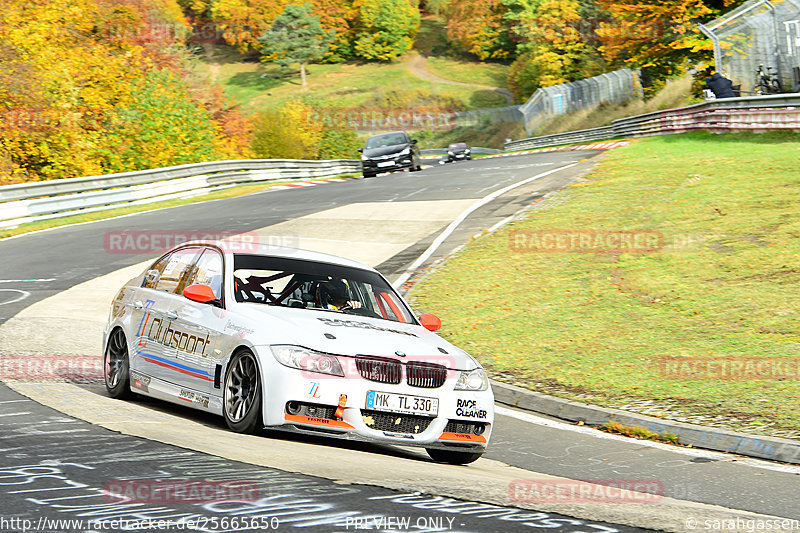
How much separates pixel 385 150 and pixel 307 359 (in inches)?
1349

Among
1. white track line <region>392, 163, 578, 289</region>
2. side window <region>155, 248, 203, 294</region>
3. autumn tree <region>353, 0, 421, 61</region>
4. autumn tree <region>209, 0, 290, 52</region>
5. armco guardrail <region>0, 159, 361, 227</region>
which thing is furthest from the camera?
autumn tree <region>353, 0, 421, 61</region>

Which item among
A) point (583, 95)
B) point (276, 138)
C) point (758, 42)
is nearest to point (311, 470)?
point (758, 42)

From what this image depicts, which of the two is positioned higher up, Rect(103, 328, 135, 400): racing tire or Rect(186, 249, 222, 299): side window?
Rect(186, 249, 222, 299): side window

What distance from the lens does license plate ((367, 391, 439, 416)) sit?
24.0 ft

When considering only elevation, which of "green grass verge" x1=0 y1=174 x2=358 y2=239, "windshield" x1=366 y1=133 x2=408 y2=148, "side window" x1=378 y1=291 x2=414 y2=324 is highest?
"windshield" x1=366 y1=133 x2=408 y2=148

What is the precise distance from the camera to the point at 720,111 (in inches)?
1312

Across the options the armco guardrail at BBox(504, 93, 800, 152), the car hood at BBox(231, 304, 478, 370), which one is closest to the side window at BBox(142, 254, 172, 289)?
the car hood at BBox(231, 304, 478, 370)

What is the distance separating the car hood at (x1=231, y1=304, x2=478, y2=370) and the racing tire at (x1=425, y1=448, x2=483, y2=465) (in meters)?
0.69

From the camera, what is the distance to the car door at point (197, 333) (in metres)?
7.98

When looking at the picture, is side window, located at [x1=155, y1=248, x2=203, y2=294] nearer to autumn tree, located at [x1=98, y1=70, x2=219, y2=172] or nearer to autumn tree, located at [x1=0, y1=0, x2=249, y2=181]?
autumn tree, located at [x1=0, y1=0, x2=249, y2=181]

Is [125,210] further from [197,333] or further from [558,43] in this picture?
[558,43]

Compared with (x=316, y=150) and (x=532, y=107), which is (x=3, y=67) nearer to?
(x=316, y=150)

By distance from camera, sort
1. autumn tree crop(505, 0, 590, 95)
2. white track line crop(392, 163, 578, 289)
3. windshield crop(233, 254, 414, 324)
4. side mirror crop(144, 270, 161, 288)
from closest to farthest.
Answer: windshield crop(233, 254, 414, 324) → side mirror crop(144, 270, 161, 288) → white track line crop(392, 163, 578, 289) → autumn tree crop(505, 0, 590, 95)

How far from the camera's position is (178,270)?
30.2 ft
